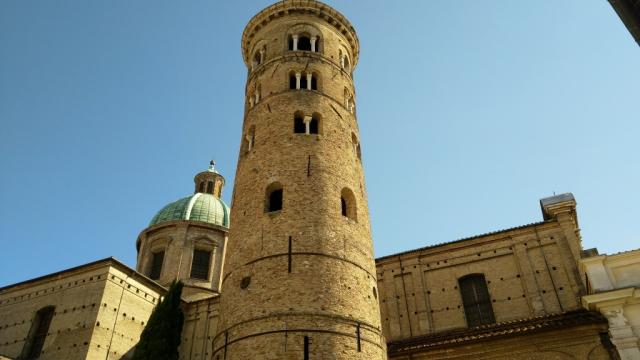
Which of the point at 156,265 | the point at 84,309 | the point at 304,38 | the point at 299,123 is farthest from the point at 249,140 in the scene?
the point at 156,265

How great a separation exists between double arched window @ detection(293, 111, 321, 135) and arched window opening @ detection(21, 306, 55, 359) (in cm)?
1092

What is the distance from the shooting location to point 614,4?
5.32m

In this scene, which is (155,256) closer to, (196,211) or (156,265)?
(156,265)

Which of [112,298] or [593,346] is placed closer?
[593,346]

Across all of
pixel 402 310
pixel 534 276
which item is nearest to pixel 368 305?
pixel 402 310

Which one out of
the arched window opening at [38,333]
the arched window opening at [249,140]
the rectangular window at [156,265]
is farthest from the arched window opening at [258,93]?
the rectangular window at [156,265]

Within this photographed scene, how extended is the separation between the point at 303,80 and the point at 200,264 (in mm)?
12075

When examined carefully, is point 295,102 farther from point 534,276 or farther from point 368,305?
point 534,276

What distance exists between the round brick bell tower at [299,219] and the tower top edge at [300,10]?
0.51 m

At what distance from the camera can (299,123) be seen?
1571 centimetres

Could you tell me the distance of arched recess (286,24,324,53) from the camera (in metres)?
18.1

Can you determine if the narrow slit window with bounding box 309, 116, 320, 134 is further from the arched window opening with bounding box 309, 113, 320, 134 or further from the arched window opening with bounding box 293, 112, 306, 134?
the arched window opening with bounding box 293, 112, 306, 134

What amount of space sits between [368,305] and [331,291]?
1.21 m

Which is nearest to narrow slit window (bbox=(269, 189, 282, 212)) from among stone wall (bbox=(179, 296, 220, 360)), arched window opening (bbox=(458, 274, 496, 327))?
stone wall (bbox=(179, 296, 220, 360))
